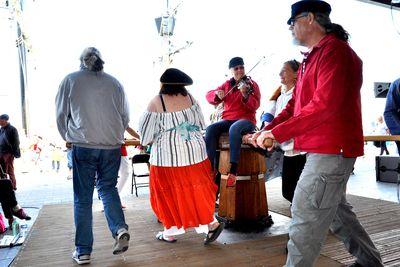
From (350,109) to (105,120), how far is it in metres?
1.96

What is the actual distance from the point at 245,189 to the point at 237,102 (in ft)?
3.63

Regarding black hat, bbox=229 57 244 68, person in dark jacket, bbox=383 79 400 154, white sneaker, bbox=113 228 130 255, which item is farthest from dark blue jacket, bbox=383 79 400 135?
white sneaker, bbox=113 228 130 255

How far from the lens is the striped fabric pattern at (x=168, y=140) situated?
3.03 m

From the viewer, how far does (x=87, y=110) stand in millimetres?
2766

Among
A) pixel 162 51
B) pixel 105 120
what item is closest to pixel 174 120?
pixel 105 120

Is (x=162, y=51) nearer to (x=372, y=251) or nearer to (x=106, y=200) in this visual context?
(x=106, y=200)

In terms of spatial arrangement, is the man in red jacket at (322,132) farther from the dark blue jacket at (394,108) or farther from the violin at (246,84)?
the dark blue jacket at (394,108)

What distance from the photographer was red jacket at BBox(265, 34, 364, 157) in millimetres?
1698

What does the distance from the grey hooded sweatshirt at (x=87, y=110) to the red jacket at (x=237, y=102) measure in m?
1.65

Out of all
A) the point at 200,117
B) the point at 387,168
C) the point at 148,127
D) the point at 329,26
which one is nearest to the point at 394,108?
the point at 200,117

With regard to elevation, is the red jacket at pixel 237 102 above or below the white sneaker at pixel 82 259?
above

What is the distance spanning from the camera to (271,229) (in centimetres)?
366

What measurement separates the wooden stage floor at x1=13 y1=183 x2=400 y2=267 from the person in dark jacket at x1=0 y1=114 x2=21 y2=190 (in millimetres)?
3994

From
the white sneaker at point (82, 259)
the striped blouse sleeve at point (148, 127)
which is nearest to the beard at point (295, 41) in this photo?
the striped blouse sleeve at point (148, 127)
